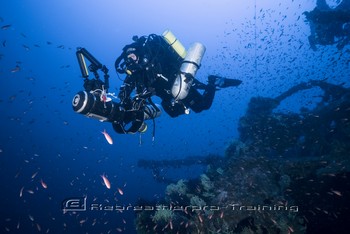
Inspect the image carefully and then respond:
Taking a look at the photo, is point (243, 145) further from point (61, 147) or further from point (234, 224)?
point (61, 147)

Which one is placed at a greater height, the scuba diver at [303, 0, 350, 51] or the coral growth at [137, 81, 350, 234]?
the scuba diver at [303, 0, 350, 51]

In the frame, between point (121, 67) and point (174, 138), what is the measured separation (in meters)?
121

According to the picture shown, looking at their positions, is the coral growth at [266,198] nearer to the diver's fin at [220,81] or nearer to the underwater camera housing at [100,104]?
the diver's fin at [220,81]

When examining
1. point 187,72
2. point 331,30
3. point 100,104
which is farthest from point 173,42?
point 331,30

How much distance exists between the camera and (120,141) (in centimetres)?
10719

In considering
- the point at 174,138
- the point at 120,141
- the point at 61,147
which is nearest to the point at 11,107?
the point at 61,147

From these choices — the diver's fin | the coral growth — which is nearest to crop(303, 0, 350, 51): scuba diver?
the coral growth

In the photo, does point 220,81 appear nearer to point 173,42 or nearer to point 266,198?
point 173,42

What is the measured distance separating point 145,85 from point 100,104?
1.34 m

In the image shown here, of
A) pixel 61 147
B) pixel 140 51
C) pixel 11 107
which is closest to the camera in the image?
pixel 140 51

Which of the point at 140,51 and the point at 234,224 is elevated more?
the point at 140,51

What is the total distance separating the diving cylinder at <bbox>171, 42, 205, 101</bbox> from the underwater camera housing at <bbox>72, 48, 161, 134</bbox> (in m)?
1.41

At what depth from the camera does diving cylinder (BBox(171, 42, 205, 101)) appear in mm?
6223

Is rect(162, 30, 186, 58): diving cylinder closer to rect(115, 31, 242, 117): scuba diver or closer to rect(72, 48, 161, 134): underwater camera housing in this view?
rect(115, 31, 242, 117): scuba diver
